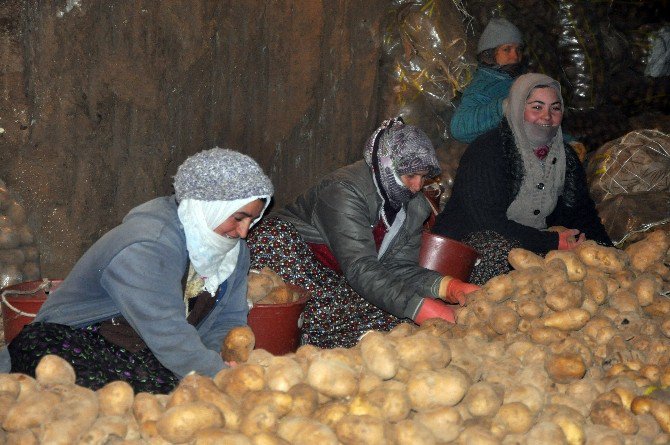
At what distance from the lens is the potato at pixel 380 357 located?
7.05 ft

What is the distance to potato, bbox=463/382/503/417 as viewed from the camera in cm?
209

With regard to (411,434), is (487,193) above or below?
below

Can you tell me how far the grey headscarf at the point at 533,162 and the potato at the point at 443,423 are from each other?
2816 millimetres

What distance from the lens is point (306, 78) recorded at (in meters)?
5.31

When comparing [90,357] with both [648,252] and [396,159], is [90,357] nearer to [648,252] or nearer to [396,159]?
[396,159]

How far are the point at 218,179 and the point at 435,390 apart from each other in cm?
107

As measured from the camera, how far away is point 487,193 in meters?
4.57

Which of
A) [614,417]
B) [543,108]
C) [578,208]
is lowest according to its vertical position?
[578,208]

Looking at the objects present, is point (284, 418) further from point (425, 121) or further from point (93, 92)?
point (425, 121)

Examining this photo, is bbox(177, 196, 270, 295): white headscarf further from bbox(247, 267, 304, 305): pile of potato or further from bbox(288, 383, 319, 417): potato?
bbox(288, 383, 319, 417): potato

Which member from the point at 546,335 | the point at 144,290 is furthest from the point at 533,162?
the point at 144,290

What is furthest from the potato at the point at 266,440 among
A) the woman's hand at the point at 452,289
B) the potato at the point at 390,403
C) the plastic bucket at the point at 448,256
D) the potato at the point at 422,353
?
the plastic bucket at the point at 448,256

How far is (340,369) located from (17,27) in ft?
7.35

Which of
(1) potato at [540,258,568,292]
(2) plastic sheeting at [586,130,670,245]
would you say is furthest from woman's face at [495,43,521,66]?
(1) potato at [540,258,568,292]
